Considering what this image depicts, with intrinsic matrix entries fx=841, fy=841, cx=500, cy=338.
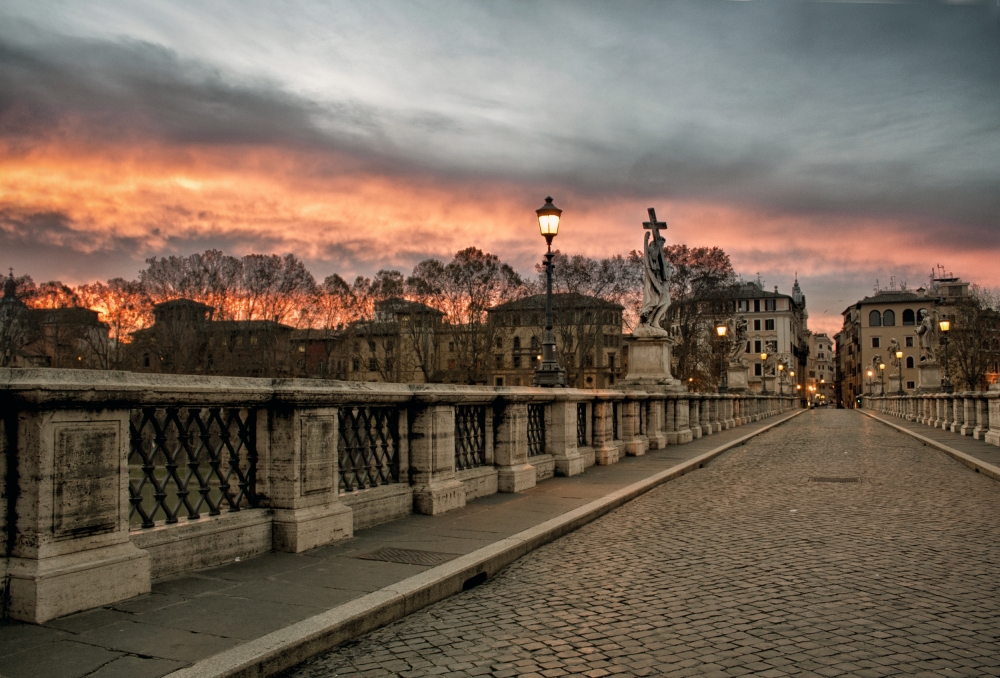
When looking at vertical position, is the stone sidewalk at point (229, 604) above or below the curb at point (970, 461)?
above

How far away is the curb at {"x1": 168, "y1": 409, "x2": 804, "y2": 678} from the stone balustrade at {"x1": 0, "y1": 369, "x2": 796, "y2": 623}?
50.3 inches

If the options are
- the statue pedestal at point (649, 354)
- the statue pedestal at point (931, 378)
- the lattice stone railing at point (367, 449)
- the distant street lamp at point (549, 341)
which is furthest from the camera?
the statue pedestal at point (931, 378)

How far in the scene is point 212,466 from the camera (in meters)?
6.35

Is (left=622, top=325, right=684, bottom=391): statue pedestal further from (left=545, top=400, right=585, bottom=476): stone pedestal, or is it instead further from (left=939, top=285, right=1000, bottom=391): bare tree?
(left=939, top=285, right=1000, bottom=391): bare tree

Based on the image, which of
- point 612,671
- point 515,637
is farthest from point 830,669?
point 515,637

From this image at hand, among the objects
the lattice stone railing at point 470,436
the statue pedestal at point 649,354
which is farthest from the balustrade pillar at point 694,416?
the lattice stone railing at point 470,436

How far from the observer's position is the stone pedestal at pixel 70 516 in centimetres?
476

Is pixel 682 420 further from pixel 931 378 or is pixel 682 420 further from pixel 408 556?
pixel 931 378

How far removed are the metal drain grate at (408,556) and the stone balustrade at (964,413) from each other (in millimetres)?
18710

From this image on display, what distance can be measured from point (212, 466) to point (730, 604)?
12.8 ft

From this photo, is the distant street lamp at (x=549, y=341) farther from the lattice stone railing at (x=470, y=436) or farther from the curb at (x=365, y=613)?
the curb at (x=365, y=613)

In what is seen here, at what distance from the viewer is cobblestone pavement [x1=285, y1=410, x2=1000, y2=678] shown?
Result: 460cm

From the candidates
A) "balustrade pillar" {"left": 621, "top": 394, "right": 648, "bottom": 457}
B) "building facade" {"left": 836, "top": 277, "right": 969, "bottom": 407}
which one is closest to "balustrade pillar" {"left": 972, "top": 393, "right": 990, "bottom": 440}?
"balustrade pillar" {"left": 621, "top": 394, "right": 648, "bottom": 457}

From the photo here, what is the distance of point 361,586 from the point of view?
575 centimetres
